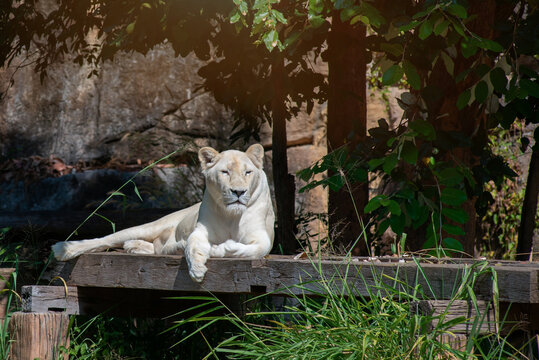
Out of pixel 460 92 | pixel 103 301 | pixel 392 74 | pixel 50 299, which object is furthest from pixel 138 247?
pixel 460 92

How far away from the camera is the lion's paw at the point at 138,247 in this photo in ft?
15.4

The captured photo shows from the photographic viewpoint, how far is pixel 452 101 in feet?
18.7

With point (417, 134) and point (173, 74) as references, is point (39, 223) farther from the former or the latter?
point (173, 74)

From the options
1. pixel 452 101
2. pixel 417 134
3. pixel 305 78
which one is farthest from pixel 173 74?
pixel 417 134

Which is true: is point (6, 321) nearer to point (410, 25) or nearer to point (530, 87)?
point (410, 25)

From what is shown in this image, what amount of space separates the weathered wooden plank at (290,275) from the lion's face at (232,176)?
1.21ft

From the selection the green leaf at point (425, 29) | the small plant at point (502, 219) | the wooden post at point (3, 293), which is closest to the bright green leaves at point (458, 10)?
the green leaf at point (425, 29)

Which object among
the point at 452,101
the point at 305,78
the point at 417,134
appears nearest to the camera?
the point at 417,134

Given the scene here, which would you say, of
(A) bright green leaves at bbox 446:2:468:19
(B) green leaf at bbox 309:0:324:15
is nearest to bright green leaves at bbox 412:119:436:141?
(A) bright green leaves at bbox 446:2:468:19

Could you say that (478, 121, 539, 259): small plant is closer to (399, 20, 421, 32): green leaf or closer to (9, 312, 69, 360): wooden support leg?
(399, 20, 421, 32): green leaf

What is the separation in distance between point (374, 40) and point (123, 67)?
6.37m

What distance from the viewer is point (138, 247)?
4730 mm

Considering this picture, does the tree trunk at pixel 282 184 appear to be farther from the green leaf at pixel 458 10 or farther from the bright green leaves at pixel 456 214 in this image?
the green leaf at pixel 458 10

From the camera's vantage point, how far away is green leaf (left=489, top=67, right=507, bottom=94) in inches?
176
